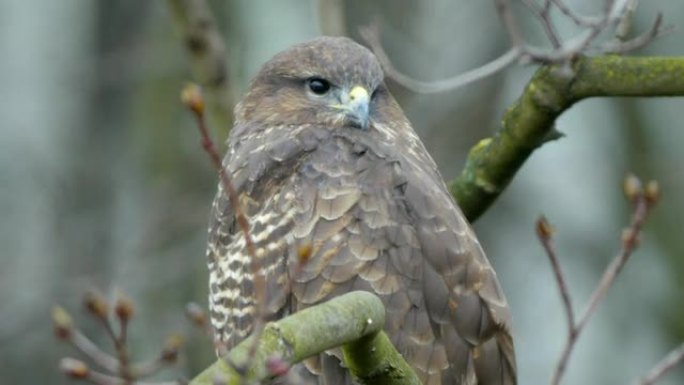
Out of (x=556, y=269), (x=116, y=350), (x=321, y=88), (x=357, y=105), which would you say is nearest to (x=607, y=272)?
(x=556, y=269)

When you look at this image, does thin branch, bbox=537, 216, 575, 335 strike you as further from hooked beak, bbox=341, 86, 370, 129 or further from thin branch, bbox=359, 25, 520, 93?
hooked beak, bbox=341, 86, 370, 129

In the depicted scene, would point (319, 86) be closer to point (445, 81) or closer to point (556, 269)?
point (445, 81)

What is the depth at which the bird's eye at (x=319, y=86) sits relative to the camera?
6.77 metres

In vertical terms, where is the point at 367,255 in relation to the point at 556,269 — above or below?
below

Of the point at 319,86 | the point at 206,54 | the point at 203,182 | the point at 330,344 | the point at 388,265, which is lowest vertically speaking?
the point at 203,182

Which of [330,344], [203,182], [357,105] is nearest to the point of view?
[330,344]

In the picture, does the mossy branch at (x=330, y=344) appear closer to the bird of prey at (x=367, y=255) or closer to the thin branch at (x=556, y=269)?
the thin branch at (x=556, y=269)

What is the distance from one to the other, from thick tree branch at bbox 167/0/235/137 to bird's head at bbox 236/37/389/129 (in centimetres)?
39

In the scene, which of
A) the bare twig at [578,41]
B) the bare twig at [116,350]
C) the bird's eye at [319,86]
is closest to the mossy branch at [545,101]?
the bare twig at [578,41]

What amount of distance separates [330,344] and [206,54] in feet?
10.4

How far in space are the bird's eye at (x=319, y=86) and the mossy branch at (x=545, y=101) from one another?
0.75m

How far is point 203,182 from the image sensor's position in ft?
36.8

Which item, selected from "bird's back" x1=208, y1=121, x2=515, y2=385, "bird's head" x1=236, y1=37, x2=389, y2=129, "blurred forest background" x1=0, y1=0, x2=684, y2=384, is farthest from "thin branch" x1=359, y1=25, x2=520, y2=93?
"blurred forest background" x1=0, y1=0, x2=684, y2=384

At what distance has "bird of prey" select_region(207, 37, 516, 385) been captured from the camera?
5.61m
